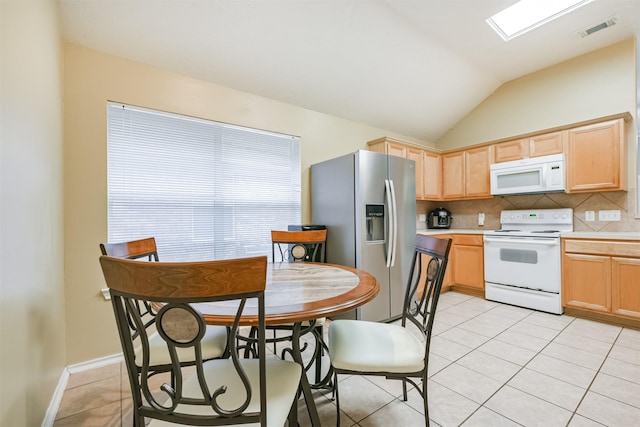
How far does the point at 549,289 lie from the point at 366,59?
3.26 m

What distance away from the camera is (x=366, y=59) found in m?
2.90

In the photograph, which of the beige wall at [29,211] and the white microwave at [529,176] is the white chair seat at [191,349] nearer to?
the beige wall at [29,211]

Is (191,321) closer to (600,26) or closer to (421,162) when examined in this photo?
(421,162)

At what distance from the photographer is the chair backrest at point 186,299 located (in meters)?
0.73

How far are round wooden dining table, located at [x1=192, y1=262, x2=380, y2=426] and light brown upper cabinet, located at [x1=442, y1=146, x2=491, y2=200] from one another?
3.15m

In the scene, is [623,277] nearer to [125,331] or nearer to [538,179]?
[538,179]

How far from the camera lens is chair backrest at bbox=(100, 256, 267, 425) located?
73 centimetres

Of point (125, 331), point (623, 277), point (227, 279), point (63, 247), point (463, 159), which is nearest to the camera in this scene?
point (227, 279)

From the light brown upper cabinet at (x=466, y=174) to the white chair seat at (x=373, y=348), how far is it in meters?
3.23

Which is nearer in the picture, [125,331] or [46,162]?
[125,331]

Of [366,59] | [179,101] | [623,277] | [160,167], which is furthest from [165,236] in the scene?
[623,277]

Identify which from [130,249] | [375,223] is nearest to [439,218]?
[375,223]

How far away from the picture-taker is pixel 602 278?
2.76 m

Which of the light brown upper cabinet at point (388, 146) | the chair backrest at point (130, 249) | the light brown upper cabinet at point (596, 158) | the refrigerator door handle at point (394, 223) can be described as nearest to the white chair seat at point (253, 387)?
the chair backrest at point (130, 249)
